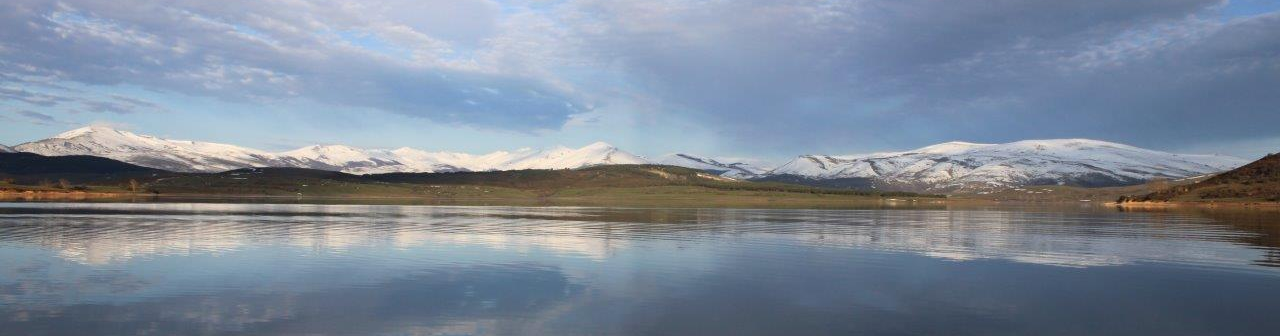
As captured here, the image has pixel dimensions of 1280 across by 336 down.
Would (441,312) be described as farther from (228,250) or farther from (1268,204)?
(1268,204)

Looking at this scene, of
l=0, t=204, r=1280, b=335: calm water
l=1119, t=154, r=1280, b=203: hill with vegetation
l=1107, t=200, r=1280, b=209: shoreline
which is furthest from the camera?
l=1119, t=154, r=1280, b=203: hill with vegetation

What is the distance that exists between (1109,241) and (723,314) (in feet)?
129

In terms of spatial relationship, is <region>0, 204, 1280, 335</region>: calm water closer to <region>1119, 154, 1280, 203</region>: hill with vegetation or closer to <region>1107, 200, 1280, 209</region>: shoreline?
<region>1107, 200, 1280, 209</region>: shoreline

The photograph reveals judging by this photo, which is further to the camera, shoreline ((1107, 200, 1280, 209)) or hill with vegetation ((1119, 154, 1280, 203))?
hill with vegetation ((1119, 154, 1280, 203))

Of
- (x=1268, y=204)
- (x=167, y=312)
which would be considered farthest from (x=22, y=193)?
(x=1268, y=204)

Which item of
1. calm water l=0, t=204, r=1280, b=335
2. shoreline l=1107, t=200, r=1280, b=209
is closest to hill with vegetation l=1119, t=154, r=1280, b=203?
shoreline l=1107, t=200, r=1280, b=209

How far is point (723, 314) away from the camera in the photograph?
21.6 metres

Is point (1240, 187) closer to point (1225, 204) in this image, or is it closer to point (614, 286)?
point (1225, 204)

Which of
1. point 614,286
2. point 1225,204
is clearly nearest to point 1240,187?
point 1225,204

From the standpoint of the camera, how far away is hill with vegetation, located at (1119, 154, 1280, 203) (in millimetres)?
153625

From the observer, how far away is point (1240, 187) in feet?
535

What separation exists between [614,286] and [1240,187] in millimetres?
179232

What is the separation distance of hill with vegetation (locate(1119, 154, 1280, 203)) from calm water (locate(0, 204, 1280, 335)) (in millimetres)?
131696

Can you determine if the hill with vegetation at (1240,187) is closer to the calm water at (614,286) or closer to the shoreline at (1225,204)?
the shoreline at (1225,204)
